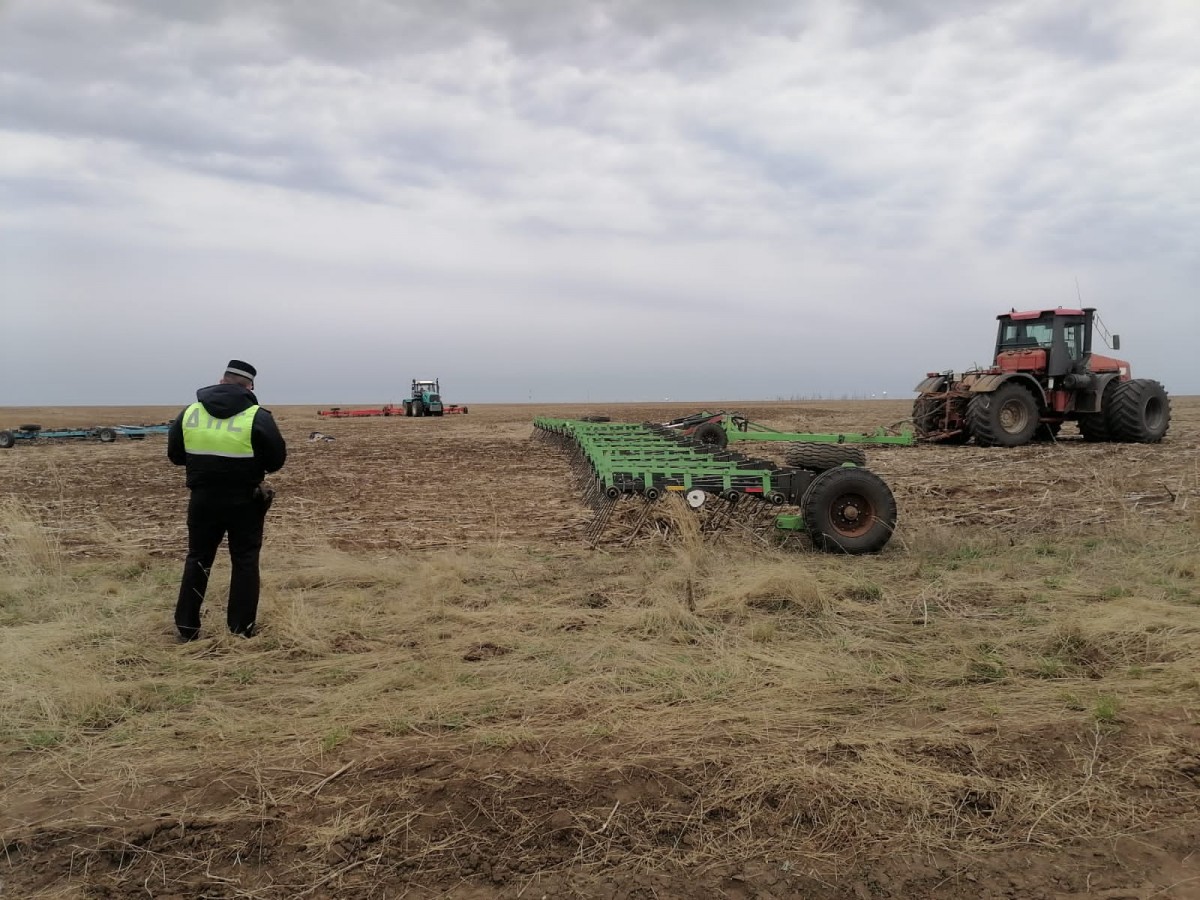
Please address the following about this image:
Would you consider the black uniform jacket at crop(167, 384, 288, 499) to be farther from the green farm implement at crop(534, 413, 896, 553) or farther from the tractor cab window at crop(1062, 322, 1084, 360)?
the tractor cab window at crop(1062, 322, 1084, 360)

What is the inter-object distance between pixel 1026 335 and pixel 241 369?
→ 608 inches

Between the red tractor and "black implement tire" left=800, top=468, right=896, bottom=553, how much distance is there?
989cm

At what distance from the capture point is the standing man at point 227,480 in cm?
452

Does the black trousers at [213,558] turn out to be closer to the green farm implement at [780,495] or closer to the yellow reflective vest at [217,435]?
the yellow reflective vest at [217,435]

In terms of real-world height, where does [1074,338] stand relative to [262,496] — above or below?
above

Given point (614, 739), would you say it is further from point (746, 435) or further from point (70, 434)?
point (70, 434)

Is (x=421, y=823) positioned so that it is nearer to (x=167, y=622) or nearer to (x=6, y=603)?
(x=167, y=622)

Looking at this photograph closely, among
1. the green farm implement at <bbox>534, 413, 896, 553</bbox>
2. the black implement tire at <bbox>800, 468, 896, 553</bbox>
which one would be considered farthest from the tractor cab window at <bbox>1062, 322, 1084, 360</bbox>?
the black implement tire at <bbox>800, 468, 896, 553</bbox>

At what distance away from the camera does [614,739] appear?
10.3 feet

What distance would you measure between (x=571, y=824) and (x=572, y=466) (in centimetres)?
1220

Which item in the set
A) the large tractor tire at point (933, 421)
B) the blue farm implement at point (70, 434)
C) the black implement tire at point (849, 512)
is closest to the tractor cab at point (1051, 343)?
the large tractor tire at point (933, 421)

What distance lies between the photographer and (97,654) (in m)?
4.12

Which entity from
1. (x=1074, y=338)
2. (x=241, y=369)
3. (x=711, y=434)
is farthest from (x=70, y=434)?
(x=1074, y=338)

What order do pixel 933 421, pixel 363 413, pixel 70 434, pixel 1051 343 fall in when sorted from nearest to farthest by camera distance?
1. pixel 1051 343
2. pixel 933 421
3. pixel 70 434
4. pixel 363 413
